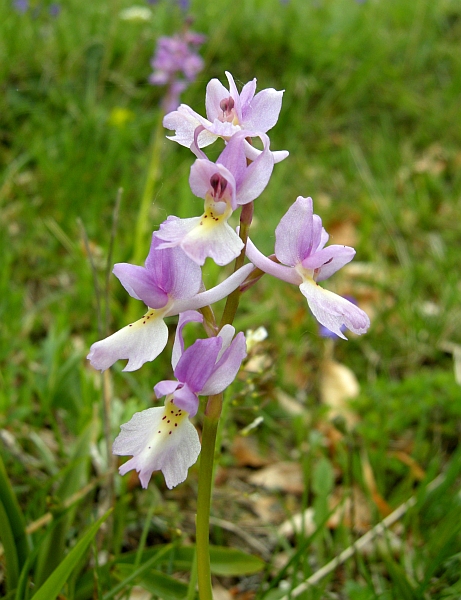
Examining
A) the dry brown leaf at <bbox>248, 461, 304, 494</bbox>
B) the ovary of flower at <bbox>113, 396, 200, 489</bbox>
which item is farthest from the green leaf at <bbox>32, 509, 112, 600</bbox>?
the dry brown leaf at <bbox>248, 461, 304, 494</bbox>

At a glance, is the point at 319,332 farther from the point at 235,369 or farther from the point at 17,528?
the point at 235,369

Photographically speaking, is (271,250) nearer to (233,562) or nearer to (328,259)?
(233,562)

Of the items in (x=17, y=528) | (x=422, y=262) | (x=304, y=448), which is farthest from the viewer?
(x=422, y=262)

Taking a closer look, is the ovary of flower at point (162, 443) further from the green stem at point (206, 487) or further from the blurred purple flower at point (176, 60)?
the blurred purple flower at point (176, 60)

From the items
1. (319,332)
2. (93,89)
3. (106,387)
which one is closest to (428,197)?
(319,332)

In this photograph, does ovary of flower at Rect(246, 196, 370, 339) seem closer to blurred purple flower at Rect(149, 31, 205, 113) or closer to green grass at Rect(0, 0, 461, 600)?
green grass at Rect(0, 0, 461, 600)
